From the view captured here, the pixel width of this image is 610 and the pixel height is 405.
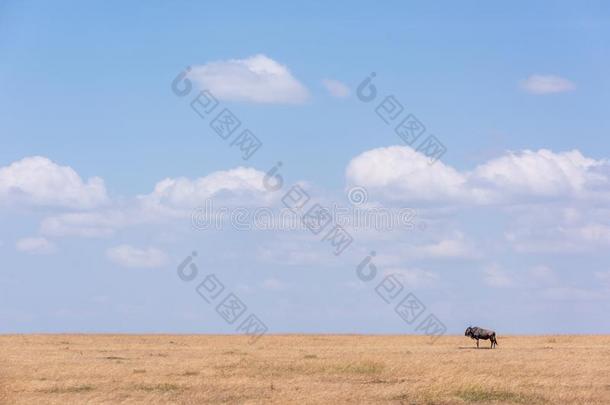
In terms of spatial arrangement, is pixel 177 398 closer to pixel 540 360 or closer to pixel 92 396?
pixel 92 396

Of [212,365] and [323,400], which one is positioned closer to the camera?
[323,400]

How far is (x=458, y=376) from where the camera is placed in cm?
3153

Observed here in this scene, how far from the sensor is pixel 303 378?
32.1 metres

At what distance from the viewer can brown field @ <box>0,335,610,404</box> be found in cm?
2683

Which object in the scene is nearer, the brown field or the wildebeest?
the brown field

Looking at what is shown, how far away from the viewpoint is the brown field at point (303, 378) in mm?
→ 26828

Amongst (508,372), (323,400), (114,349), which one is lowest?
(323,400)

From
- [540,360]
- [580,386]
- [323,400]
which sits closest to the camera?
[323,400]

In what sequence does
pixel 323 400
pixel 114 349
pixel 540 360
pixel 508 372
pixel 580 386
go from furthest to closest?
pixel 114 349 → pixel 540 360 → pixel 508 372 → pixel 580 386 → pixel 323 400

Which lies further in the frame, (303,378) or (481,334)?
(481,334)

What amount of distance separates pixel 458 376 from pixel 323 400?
7.67 metres

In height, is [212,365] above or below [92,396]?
above

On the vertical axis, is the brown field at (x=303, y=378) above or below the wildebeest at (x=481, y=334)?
below

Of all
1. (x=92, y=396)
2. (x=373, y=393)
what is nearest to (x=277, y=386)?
(x=373, y=393)
